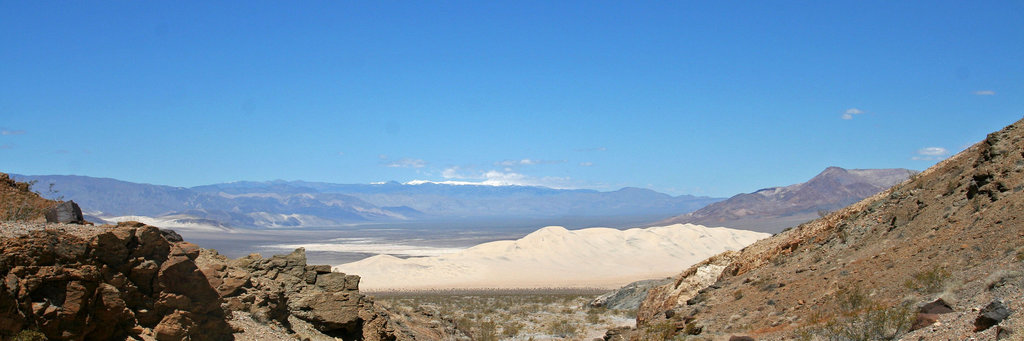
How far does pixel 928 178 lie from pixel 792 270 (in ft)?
15.7

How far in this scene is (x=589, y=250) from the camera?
2753 inches

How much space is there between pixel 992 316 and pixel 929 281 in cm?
342

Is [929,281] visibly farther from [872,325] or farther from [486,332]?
[486,332]

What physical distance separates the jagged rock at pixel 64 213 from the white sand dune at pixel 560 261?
36.0 metres

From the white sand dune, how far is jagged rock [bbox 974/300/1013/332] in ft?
135

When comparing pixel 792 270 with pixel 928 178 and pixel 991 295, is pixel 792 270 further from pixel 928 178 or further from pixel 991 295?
pixel 991 295

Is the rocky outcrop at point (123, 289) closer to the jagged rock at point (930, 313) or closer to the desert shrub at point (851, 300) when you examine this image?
the desert shrub at point (851, 300)

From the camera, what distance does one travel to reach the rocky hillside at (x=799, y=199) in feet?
501

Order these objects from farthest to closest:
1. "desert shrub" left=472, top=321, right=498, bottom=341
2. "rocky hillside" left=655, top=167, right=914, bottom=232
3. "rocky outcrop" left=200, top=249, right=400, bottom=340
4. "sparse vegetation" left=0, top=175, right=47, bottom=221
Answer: "rocky hillside" left=655, top=167, right=914, bottom=232, "desert shrub" left=472, top=321, right=498, bottom=341, "rocky outcrop" left=200, top=249, right=400, bottom=340, "sparse vegetation" left=0, top=175, right=47, bottom=221

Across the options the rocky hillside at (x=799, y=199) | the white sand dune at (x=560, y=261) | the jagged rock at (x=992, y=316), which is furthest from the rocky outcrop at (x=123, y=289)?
the rocky hillside at (x=799, y=199)

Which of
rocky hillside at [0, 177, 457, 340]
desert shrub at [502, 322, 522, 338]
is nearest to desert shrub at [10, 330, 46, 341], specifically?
rocky hillside at [0, 177, 457, 340]

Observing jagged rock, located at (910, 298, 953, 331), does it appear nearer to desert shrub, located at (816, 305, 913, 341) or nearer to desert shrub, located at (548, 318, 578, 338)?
desert shrub, located at (816, 305, 913, 341)

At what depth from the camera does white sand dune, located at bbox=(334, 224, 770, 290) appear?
169 ft

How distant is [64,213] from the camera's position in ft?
34.9
